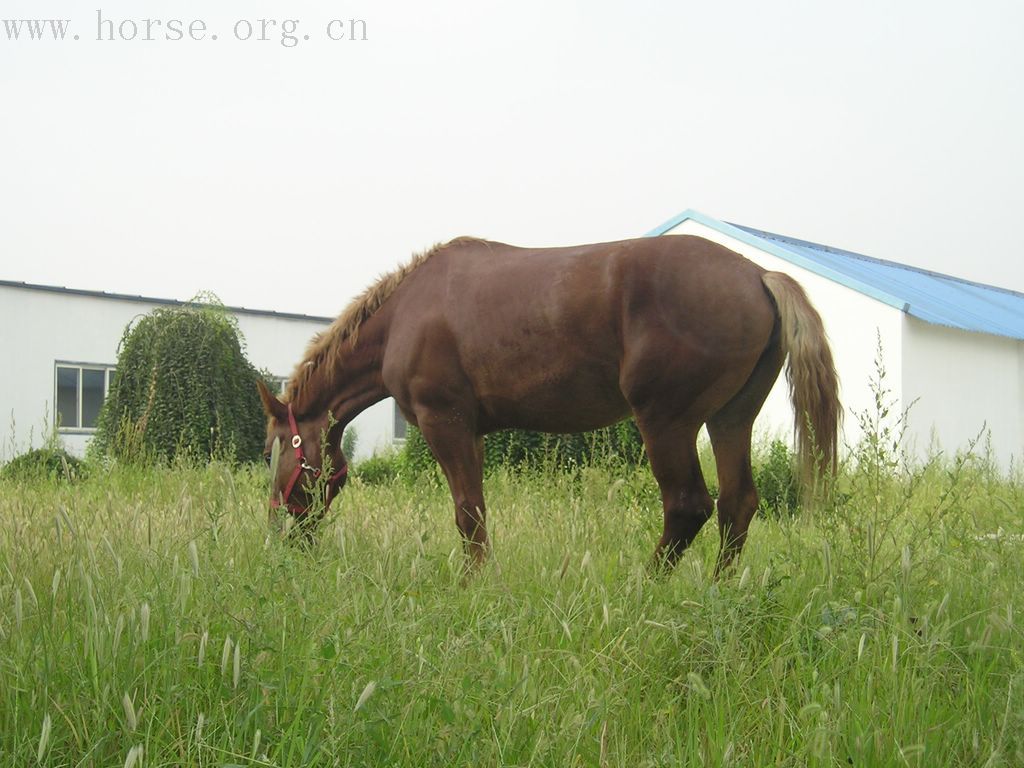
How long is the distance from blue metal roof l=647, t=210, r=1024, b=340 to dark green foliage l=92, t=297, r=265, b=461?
9.28 m

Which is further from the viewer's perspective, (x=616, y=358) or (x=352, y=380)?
(x=352, y=380)

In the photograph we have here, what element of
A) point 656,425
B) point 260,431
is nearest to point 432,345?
point 656,425

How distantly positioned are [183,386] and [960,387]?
496 inches

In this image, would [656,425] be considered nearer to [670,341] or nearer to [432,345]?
[670,341]

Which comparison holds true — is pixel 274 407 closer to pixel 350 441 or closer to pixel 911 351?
pixel 911 351

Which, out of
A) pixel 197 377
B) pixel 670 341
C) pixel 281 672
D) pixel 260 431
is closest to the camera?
pixel 281 672

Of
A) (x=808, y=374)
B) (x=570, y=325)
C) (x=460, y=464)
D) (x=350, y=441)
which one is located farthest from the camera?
Result: (x=350, y=441)

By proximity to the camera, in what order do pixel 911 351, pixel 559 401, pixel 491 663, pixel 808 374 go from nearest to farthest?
pixel 491 663 < pixel 808 374 < pixel 559 401 < pixel 911 351

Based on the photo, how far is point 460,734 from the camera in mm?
2352

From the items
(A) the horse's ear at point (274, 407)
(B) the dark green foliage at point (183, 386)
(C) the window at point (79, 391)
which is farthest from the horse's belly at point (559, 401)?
(C) the window at point (79, 391)

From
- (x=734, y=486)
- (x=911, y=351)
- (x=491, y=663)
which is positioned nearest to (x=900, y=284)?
(x=911, y=351)

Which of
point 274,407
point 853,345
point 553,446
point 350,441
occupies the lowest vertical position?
point 350,441

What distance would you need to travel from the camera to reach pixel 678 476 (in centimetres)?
454

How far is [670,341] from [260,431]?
37.6ft
